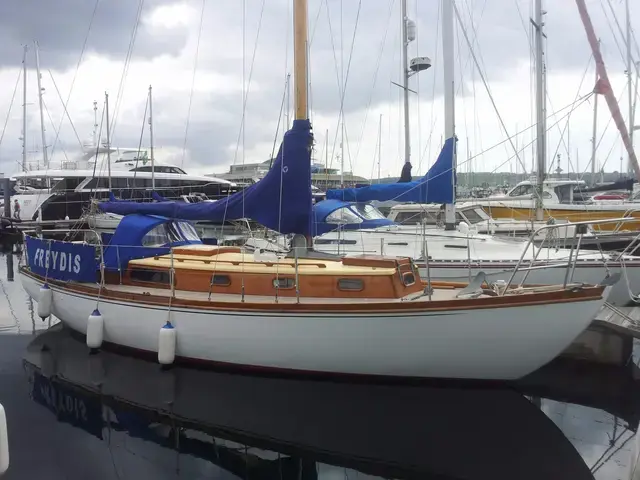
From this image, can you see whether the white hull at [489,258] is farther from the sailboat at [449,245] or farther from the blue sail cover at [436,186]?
the blue sail cover at [436,186]

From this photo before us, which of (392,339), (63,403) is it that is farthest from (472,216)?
(63,403)

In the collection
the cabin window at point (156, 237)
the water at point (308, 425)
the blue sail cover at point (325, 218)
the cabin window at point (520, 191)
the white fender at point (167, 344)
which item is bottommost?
the water at point (308, 425)

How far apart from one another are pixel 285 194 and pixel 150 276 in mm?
2844

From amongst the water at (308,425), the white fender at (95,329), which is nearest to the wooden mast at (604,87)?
the water at (308,425)

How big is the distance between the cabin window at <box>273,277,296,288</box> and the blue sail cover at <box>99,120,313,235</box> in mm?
826

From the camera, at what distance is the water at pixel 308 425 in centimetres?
566

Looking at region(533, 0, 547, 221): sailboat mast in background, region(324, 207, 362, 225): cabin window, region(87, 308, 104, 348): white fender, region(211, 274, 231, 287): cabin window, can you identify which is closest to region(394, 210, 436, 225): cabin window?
region(533, 0, 547, 221): sailboat mast in background

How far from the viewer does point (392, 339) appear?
6.81 m

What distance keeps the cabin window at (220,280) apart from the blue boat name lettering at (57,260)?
109 inches

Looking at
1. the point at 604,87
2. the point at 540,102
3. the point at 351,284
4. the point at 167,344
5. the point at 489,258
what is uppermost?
the point at 540,102

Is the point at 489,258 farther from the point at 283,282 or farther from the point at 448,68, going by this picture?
the point at 283,282

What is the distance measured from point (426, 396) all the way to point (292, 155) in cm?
409

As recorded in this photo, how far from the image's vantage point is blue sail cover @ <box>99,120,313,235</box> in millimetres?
8141

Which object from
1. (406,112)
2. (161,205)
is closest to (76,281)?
(161,205)
